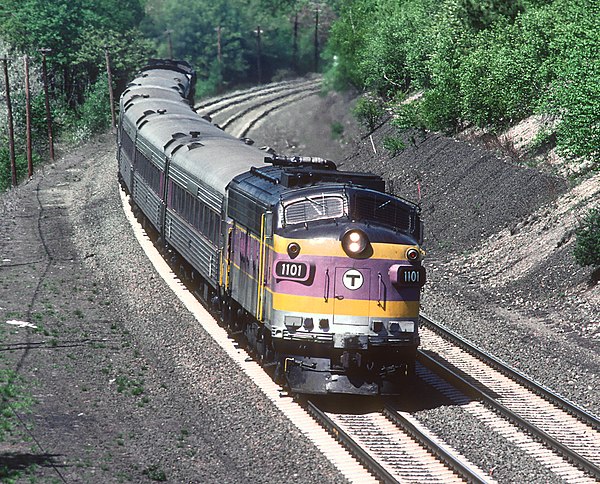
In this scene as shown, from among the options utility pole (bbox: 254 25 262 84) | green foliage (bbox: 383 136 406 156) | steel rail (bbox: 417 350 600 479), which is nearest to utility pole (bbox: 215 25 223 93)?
utility pole (bbox: 254 25 262 84)

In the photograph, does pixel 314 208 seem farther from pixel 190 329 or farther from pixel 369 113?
pixel 369 113

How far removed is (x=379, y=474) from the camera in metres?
16.2

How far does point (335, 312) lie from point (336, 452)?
266 cm

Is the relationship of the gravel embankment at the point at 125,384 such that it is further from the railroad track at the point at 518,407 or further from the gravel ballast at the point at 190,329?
the railroad track at the point at 518,407

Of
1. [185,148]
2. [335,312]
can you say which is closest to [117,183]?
[185,148]

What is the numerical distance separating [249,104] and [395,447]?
65.7m

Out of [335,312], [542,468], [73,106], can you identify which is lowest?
[73,106]

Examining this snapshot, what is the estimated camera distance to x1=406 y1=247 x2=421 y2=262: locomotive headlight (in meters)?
19.2

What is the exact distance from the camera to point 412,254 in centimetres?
1928

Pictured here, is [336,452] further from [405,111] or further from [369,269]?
[405,111]

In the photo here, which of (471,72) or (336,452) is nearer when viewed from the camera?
(336,452)

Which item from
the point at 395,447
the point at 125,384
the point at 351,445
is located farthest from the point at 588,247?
the point at 125,384

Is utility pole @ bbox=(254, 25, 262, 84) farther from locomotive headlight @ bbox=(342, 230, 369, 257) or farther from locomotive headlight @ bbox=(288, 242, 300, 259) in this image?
locomotive headlight @ bbox=(342, 230, 369, 257)

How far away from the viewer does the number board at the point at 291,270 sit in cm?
1902
